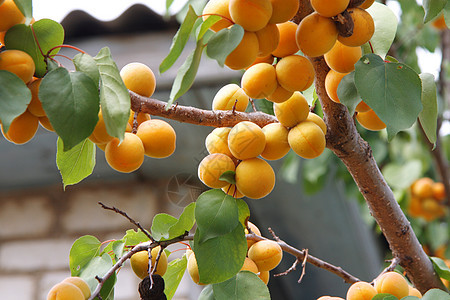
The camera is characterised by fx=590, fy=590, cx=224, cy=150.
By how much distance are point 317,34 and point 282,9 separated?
4 cm

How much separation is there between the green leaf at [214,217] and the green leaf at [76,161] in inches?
6.6

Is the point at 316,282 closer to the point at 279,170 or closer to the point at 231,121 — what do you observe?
the point at 279,170

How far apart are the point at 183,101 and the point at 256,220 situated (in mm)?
899

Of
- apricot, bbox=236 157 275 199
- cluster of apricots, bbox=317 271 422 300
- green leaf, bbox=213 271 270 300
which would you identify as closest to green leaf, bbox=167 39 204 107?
apricot, bbox=236 157 275 199

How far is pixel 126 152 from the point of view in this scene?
0.59 m

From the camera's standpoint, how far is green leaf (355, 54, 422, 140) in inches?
22.6

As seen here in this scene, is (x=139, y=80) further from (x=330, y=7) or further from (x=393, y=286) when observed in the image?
(x=393, y=286)

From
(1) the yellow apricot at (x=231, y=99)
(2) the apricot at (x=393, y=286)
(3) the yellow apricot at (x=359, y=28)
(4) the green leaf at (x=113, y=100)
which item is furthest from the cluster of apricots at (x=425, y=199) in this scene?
(4) the green leaf at (x=113, y=100)

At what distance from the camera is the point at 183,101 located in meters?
1.57

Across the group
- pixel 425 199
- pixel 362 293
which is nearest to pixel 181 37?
pixel 362 293

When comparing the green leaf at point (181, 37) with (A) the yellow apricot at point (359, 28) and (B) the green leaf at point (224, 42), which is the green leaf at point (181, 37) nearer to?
(B) the green leaf at point (224, 42)

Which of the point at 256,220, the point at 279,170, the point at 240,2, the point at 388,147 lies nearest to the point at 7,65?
the point at 240,2

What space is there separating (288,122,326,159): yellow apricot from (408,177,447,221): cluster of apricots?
1.97 metres

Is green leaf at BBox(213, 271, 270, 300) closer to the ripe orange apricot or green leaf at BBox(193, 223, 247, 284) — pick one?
green leaf at BBox(193, 223, 247, 284)
